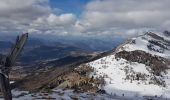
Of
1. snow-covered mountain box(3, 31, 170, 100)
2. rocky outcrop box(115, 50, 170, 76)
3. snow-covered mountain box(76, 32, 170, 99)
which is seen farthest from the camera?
rocky outcrop box(115, 50, 170, 76)

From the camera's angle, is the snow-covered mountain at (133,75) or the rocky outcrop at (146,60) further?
the rocky outcrop at (146,60)

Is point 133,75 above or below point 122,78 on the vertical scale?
above

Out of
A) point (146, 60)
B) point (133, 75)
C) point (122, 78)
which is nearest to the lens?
point (122, 78)

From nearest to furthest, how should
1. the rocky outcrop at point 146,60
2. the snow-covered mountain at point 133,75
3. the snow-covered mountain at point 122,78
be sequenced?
the snow-covered mountain at point 122,78 → the snow-covered mountain at point 133,75 → the rocky outcrop at point 146,60

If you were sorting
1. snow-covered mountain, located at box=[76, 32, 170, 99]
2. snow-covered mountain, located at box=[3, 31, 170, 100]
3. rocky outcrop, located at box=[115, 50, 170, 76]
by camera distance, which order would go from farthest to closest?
rocky outcrop, located at box=[115, 50, 170, 76], snow-covered mountain, located at box=[76, 32, 170, 99], snow-covered mountain, located at box=[3, 31, 170, 100]

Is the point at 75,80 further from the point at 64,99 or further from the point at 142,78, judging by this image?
the point at 64,99

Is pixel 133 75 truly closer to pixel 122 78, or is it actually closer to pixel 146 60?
pixel 122 78

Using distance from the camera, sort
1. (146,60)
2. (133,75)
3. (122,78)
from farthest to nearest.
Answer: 1. (146,60)
2. (133,75)
3. (122,78)

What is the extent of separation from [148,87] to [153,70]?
2869 centimetres

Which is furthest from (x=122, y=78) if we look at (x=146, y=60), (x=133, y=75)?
(x=146, y=60)

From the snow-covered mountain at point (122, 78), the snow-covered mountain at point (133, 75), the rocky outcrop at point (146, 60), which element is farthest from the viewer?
the rocky outcrop at point (146, 60)

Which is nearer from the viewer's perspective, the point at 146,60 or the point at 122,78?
the point at 122,78

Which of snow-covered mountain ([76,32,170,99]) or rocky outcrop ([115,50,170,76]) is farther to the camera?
rocky outcrop ([115,50,170,76])

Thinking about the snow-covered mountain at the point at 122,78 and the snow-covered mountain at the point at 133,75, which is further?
the snow-covered mountain at the point at 133,75
